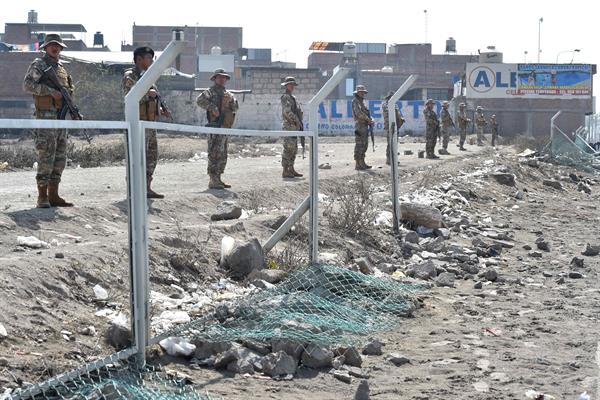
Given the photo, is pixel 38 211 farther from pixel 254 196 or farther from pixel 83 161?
pixel 83 161

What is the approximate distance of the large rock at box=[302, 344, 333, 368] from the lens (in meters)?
5.96

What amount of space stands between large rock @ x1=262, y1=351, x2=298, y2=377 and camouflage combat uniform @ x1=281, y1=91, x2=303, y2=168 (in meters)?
8.69

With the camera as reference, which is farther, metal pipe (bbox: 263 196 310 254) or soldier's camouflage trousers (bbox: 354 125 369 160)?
soldier's camouflage trousers (bbox: 354 125 369 160)

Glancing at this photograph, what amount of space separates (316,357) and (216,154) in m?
5.87

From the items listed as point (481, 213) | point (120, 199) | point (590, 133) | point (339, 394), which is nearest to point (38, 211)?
point (120, 199)

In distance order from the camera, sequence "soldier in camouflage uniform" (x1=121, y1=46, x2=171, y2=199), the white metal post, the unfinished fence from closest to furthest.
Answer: the unfinished fence
"soldier in camouflage uniform" (x1=121, y1=46, x2=171, y2=199)
the white metal post

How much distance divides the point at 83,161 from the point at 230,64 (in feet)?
148

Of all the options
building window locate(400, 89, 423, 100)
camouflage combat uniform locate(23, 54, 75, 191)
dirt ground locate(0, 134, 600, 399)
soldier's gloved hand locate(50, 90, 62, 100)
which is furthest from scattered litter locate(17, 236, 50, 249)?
building window locate(400, 89, 423, 100)

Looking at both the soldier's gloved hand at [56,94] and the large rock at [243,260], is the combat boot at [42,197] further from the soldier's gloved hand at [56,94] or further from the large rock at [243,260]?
the large rock at [243,260]

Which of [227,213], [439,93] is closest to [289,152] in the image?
[227,213]

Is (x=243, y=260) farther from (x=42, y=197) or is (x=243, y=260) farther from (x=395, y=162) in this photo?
(x=395, y=162)

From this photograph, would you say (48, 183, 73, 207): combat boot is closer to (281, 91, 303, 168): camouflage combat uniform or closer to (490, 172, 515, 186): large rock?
(281, 91, 303, 168): camouflage combat uniform

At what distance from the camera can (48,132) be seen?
9.34 m

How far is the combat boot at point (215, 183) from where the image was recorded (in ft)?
38.6
